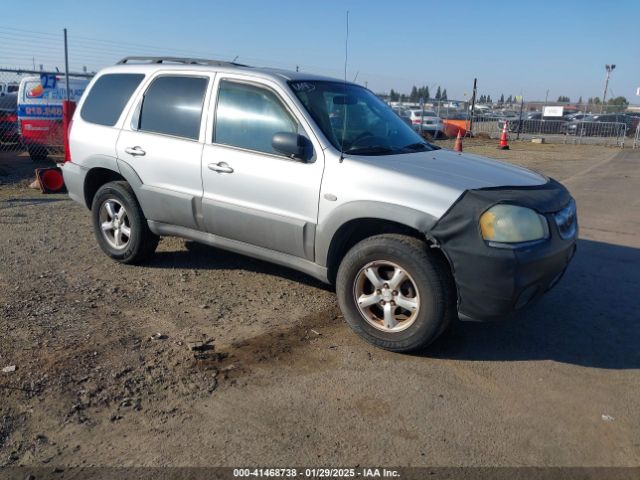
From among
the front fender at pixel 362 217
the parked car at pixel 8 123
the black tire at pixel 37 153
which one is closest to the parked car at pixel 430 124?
the parked car at pixel 8 123

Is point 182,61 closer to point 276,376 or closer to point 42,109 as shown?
point 276,376

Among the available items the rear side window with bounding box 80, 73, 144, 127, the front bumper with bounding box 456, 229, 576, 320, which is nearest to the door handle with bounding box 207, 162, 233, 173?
the rear side window with bounding box 80, 73, 144, 127

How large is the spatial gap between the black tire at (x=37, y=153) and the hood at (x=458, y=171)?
10.2m

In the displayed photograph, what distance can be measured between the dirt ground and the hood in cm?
114

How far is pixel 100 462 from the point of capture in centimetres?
269

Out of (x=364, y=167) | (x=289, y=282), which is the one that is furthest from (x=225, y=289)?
(x=364, y=167)

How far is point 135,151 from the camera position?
16.8 ft

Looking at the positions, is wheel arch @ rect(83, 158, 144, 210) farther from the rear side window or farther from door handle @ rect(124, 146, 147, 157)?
the rear side window

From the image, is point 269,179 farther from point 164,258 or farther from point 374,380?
point 164,258

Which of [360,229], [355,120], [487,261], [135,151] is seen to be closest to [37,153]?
[135,151]

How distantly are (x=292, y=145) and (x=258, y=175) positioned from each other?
459 millimetres

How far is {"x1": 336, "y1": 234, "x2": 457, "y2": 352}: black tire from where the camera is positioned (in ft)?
11.8

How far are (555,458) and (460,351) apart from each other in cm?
120

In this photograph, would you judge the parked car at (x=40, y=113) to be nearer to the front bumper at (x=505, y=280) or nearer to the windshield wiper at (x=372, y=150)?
the windshield wiper at (x=372, y=150)
